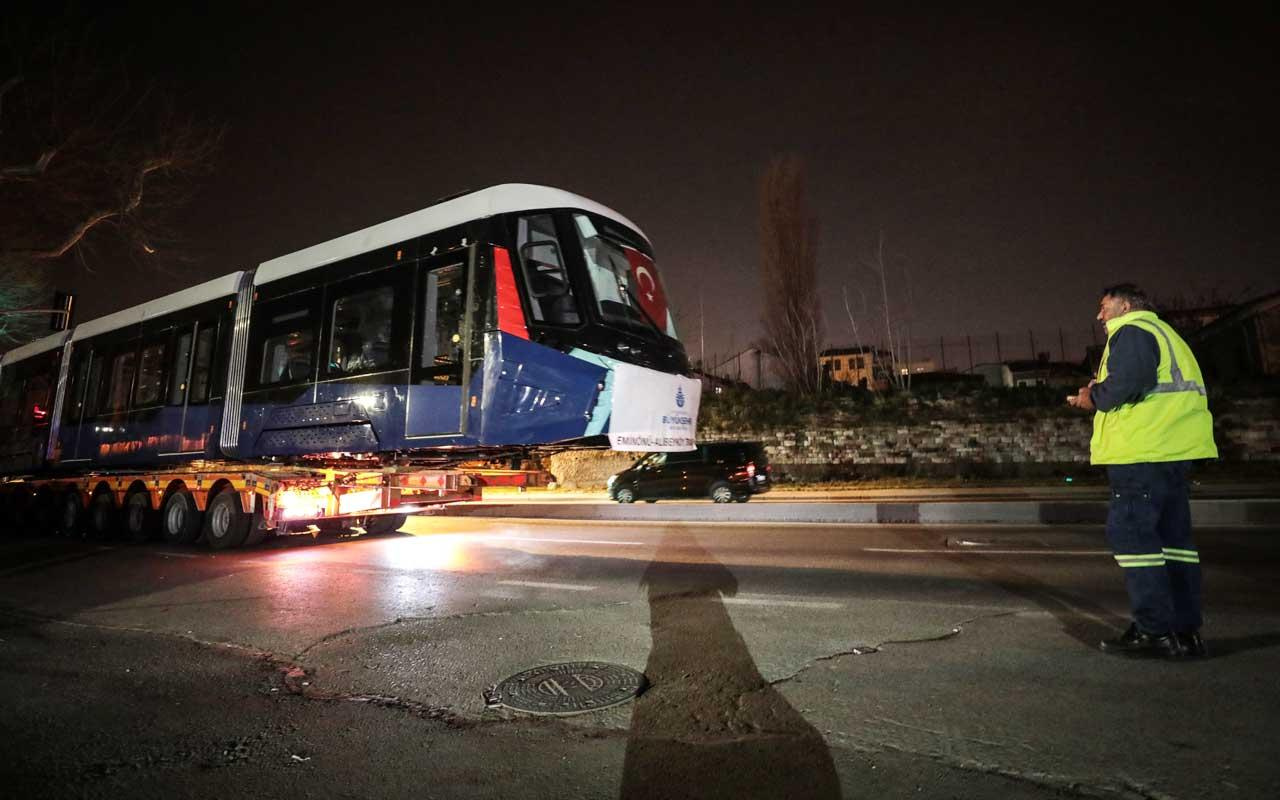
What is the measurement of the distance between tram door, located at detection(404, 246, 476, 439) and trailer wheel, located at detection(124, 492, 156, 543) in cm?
732

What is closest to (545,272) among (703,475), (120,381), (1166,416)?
(1166,416)

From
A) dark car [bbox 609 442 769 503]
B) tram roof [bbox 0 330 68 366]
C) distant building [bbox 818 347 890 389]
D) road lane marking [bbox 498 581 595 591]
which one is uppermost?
distant building [bbox 818 347 890 389]

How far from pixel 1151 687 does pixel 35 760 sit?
5.19 m

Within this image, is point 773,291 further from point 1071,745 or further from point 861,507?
point 1071,745

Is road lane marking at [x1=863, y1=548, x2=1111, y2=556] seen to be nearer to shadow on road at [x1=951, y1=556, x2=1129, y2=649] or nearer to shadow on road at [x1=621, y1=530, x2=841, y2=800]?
shadow on road at [x1=951, y1=556, x2=1129, y2=649]

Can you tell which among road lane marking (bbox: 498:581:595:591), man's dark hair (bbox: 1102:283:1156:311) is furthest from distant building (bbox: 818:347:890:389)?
man's dark hair (bbox: 1102:283:1156:311)

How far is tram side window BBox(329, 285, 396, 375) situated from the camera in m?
7.78

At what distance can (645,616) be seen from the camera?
5027 millimetres

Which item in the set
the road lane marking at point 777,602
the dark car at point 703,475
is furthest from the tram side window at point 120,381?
the dark car at point 703,475

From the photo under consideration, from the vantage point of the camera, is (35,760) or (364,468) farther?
(364,468)

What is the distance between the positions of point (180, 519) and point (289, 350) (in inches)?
173

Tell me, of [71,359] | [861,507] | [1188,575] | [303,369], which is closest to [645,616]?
[1188,575]

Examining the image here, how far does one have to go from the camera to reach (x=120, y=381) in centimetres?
1180

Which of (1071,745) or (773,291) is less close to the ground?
(773,291)
